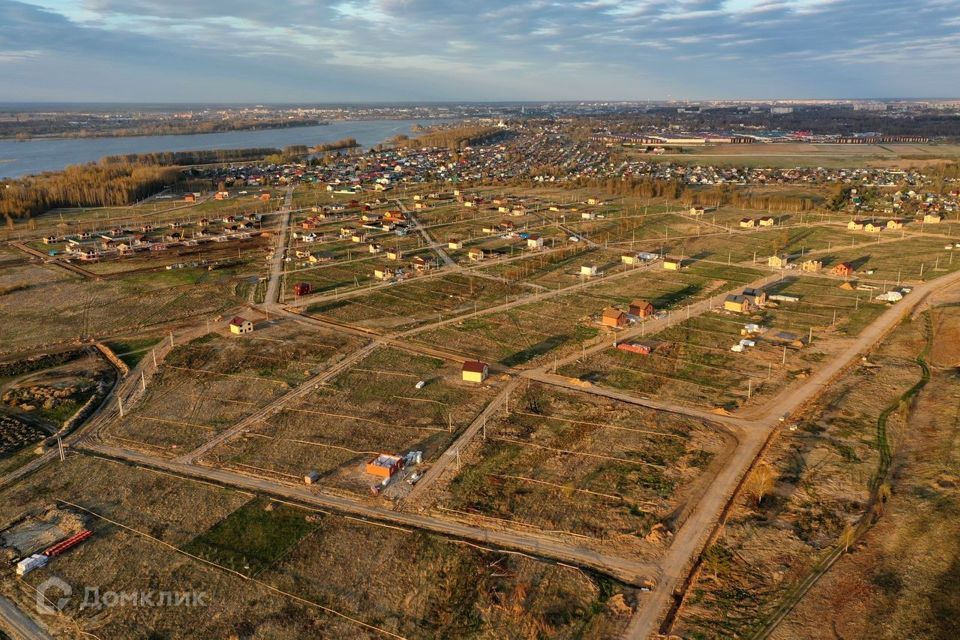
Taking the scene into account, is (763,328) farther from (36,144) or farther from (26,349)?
(36,144)

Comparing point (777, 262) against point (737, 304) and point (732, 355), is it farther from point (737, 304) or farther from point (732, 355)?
point (732, 355)

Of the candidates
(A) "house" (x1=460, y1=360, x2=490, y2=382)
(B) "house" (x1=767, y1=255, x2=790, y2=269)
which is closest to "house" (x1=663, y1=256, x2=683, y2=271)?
(B) "house" (x1=767, y1=255, x2=790, y2=269)

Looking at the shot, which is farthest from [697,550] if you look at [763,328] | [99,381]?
[99,381]

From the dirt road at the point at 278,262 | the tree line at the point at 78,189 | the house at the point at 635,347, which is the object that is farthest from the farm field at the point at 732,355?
the tree line at the point at 78,189

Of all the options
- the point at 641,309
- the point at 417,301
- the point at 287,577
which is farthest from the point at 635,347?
the point at 287,577

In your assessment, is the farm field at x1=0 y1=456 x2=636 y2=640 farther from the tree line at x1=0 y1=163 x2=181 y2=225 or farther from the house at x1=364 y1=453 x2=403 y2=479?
the tree line at x1=0 y1=163 x2=181 y2=225
